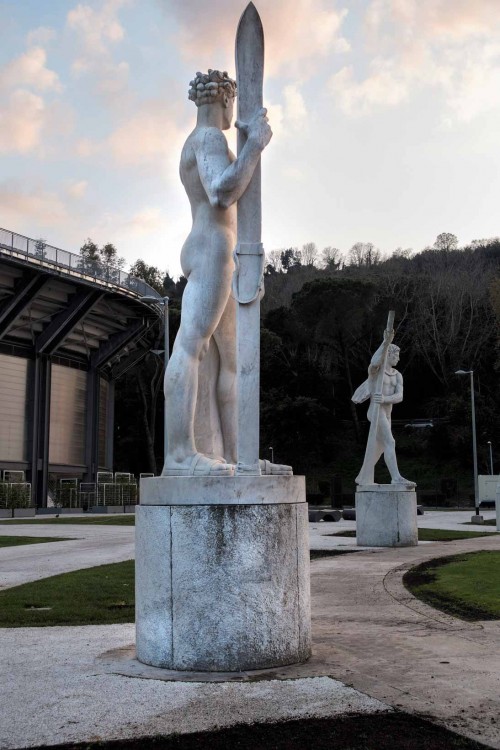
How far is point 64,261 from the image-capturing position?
3766cm

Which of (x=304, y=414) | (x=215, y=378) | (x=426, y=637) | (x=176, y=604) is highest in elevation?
(x=304, y=414)

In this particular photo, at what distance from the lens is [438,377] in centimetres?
6003

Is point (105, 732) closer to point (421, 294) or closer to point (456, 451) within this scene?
point (456, 451)

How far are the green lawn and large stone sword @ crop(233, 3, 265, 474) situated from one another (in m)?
11.1

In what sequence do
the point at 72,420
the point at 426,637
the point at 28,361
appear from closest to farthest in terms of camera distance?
the point at 426,637, the point at 28,361, the point at 72,420

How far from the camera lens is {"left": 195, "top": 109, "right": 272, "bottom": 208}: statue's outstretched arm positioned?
531cm

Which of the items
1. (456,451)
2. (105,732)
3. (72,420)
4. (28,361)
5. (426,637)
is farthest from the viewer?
(456,451)

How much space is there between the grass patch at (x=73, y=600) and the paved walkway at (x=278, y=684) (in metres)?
0.57

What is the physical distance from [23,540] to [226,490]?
12487 millimetres

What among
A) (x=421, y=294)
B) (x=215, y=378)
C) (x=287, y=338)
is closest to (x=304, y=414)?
(x=287, y=338)

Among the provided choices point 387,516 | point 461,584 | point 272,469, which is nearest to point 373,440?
point 387,516

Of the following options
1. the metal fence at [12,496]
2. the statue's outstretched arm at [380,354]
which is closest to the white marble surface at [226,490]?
the statue's outstretched arm at [380,354]

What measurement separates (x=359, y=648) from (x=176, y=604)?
1.35 m

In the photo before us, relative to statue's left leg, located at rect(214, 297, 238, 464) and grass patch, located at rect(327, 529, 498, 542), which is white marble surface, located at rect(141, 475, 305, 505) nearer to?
statue's left leg, located at rect(214, 297, 238, 464)
